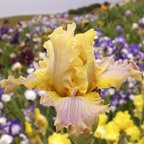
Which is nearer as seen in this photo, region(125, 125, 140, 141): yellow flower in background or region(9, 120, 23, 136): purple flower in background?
region(125, 125, 140, 141): yellow flower in background

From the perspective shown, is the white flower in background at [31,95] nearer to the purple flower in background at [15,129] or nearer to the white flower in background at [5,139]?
the purple flower in background at [15,129]

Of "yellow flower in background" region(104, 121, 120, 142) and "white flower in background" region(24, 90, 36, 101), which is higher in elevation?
"yellow flower in background" region(104, 121, 120, 142)

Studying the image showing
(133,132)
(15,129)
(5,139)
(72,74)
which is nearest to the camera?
(72,74)

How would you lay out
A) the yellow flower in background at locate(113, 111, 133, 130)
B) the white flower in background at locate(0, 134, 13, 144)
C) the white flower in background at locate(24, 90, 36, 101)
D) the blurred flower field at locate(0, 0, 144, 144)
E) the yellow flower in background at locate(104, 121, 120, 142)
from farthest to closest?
1. the white flower in background at locate(24, 90, 36, 101)
2. the white flower in background at locate(0, 134, 13, 144)
3. the yellow flower in background at locate(113, 111, 133, 130)
4. the blurred flower field at locate(0, 0, 144, 144)
5. the yellow flower in background at locate(104, 121, 120, 142)

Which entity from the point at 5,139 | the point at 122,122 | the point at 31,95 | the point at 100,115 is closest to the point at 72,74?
the point at 122,122

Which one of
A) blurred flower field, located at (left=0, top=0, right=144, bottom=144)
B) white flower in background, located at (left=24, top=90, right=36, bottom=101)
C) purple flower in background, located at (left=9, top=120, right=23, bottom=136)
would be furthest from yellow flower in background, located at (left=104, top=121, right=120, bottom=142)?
white flower in background, located at (left=24, top=90, right=36, bottom=101)

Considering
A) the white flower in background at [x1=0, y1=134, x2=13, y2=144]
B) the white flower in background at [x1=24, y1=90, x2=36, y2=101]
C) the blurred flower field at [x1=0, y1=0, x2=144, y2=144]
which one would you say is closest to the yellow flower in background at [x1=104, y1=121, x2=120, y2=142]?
→ the blurred flower field at [x1=0, y1=0, x2=144, y2=144]

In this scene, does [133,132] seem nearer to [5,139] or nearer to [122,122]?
[122,122]

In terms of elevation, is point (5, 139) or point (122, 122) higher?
point (122, 122)

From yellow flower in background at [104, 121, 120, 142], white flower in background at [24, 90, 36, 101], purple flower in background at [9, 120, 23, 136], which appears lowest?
purple flower in background at [9, 120, 23, 136]

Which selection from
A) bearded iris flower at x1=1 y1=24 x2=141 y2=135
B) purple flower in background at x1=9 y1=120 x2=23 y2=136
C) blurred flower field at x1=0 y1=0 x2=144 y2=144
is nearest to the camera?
bearded iris flower at x1=1 y1=24 x2=141 y2=135

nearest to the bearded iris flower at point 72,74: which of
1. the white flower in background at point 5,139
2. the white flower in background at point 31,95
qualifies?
the white flower in background at point 5,139

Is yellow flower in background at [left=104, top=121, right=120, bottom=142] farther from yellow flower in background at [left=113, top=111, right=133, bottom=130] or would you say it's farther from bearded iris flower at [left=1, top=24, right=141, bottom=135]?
bearded iris flower at [left=1, top=24, right=141, bottom=135]
